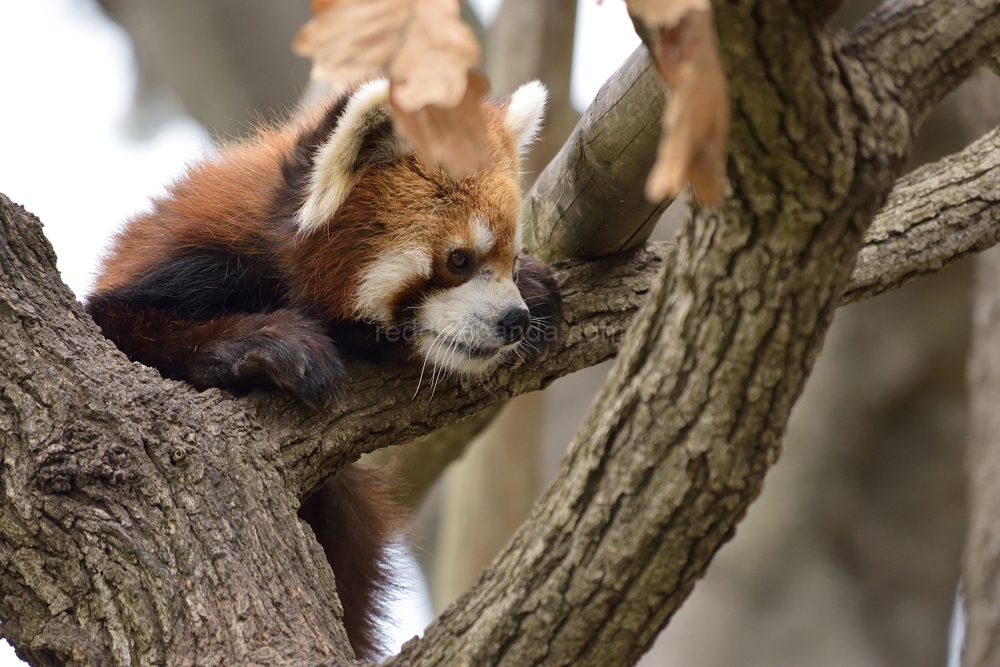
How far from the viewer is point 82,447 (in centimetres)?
181

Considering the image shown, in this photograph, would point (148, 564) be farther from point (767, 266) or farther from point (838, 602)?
point (838, 602)

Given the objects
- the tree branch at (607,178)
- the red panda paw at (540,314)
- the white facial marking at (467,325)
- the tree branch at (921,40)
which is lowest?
the tree branch at (921,40)

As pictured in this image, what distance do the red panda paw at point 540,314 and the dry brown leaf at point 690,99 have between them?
5.60ft

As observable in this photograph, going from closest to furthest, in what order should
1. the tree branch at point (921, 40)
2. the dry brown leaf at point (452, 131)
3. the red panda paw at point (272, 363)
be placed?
1. the dry brown leaf at point (452, 131)
2. the tree branch at point (921, 40)
3. the red panda paw at point (272, 363)

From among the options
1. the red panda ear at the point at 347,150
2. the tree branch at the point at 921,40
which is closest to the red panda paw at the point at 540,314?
the red panda ear at the point at 347,150

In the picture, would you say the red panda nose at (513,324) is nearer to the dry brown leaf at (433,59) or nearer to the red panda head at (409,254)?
the red panda head at (409,254)

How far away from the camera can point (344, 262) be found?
2.55 meters

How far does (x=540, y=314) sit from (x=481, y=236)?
0.30 m

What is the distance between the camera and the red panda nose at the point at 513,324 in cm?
246

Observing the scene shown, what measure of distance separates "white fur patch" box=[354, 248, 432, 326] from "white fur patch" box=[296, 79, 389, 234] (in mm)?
203

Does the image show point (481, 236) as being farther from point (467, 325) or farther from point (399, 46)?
point (399, 46)

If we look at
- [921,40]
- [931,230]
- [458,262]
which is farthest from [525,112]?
[921,40]

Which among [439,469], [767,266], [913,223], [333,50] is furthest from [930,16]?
[439,469]

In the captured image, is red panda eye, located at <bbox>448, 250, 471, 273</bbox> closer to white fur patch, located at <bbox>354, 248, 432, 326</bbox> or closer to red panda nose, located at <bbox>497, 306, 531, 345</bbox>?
white fur patch, located at <bbox>354, 248, 432, 326</bbox>
